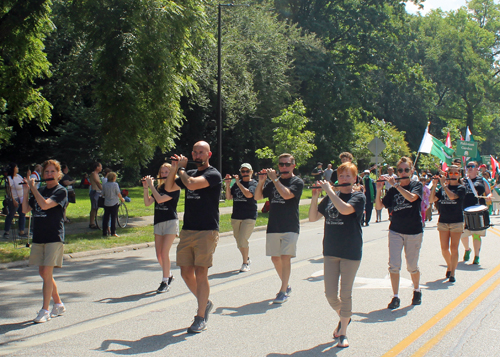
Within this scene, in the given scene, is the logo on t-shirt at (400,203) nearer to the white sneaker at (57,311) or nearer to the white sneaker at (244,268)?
the white sneaker at (244,268)

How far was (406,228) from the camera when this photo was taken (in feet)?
21.7

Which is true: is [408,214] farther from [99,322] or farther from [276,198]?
[99,322]

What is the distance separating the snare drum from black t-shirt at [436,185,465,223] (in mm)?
842

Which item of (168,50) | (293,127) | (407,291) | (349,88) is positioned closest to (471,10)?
(349,88)

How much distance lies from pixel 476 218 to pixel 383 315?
3761 millimetres

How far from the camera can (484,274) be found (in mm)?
8875

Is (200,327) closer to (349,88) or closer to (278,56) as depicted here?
(278,56)

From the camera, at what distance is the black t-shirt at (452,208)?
26.9 feet

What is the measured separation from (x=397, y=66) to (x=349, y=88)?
583 centimetres

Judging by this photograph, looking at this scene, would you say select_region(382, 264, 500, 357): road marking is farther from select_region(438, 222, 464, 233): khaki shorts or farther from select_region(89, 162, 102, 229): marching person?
select_region(89, 162, 102, 229): marching person

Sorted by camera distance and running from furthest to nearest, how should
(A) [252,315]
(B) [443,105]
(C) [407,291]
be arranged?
1. (B) [443,105]
2. (C) [407,291]
3. (A) [252,315]

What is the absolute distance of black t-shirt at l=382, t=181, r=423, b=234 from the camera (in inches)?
261

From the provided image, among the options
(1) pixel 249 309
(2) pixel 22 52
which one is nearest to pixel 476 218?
(1) pixel 249 309

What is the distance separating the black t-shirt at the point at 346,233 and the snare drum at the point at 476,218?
4.64 meters
